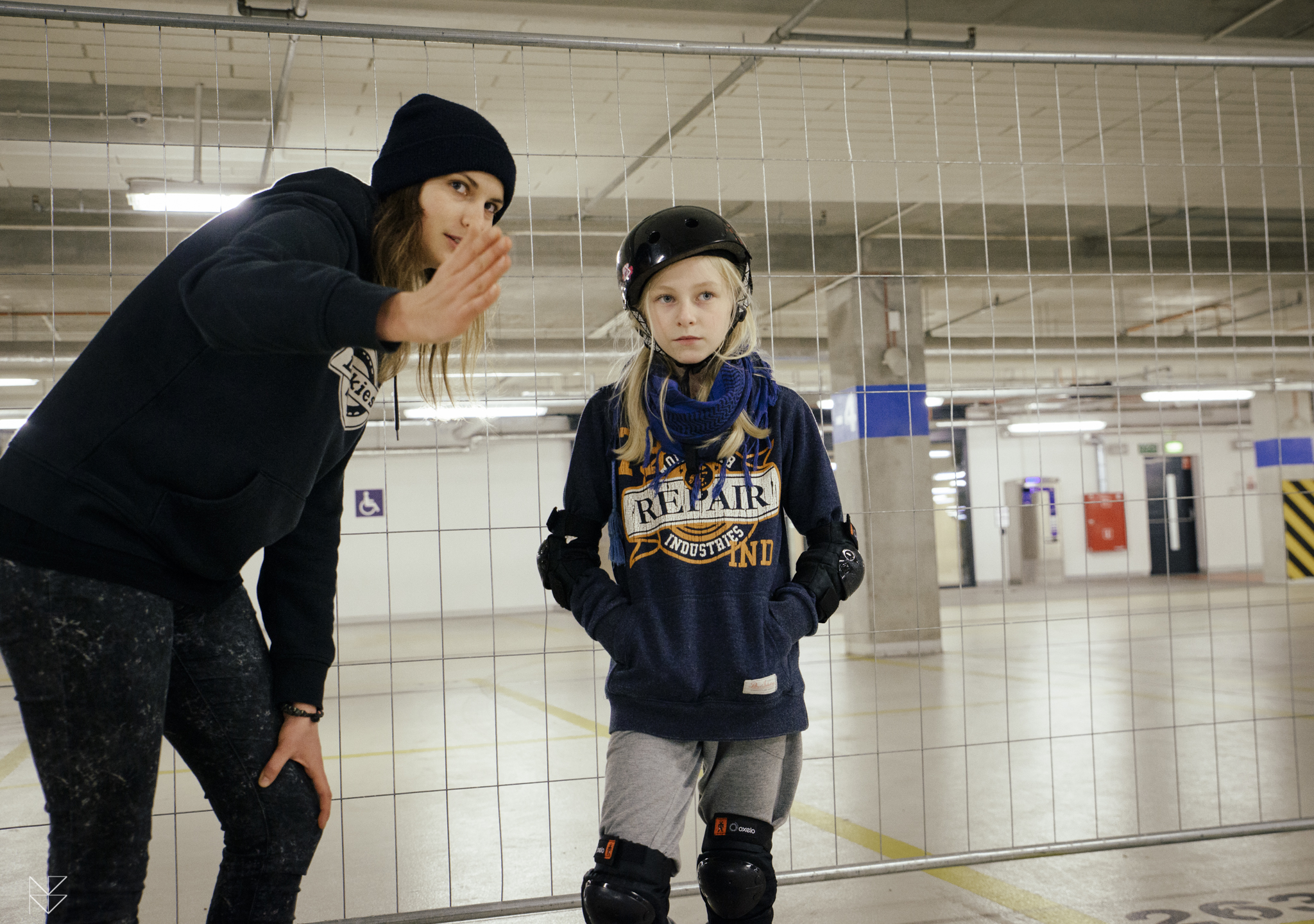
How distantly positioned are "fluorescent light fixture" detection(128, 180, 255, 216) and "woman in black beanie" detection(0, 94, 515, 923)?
2485 mm

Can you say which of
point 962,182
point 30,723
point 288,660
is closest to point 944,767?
point 288,660

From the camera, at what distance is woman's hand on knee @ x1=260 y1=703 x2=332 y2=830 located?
130 cm

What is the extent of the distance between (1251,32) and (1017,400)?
13856 millimetres

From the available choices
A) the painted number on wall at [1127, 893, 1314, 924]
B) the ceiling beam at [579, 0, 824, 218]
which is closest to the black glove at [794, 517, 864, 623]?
the painted number on wall at [1127, 893, 1314, 924]

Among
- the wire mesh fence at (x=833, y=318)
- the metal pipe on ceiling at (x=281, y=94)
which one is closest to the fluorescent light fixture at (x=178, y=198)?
the wire mesh fence at (x=833, y=318)

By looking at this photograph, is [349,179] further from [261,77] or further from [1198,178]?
[1198,178]

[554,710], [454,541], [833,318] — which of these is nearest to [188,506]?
[554,710]

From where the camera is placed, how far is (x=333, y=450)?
1.37m

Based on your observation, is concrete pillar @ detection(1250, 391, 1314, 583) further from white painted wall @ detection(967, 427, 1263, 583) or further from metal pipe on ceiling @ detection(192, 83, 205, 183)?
metal pipe on ceiling @ detection(192, 83, 205, 183)

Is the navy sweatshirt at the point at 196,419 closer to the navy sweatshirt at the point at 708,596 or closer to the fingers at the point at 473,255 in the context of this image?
the fingers at the point at 473,255

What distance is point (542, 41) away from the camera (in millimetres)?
2584

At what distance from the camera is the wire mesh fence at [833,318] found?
319 cm

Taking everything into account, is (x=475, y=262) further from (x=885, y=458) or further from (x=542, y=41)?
(x=885, y=458)

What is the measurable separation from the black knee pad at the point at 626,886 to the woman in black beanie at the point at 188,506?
19.2 inches
